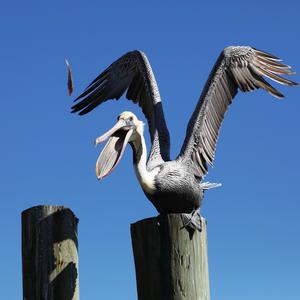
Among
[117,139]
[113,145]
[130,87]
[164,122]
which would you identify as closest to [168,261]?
[113,145]

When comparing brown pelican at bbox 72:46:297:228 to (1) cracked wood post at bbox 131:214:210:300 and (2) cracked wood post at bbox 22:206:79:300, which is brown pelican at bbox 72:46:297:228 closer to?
(1) cracked wood post at bbox 131:214:210:300

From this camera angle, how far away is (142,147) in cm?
552

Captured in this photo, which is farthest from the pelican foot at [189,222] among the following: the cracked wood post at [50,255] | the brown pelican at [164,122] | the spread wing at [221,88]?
the spread wing at [221,88]

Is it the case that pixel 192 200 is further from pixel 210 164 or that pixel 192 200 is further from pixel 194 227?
pixel 194 227

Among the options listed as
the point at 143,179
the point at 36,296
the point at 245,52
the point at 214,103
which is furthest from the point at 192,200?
the point at 245,52

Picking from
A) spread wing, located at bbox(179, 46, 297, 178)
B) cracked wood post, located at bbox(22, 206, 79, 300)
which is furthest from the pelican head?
spread wing, located at bbox(179, 46, 297, 178)

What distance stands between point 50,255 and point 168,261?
92 centimetres

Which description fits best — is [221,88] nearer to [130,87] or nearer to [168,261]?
[130,87]

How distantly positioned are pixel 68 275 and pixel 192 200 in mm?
1623

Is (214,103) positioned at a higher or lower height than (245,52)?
lower

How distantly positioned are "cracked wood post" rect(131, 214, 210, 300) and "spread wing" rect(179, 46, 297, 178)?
2.14m

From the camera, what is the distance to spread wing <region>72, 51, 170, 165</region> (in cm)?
667

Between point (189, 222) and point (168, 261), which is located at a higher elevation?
point (189, 222)

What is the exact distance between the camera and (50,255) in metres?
4.17
